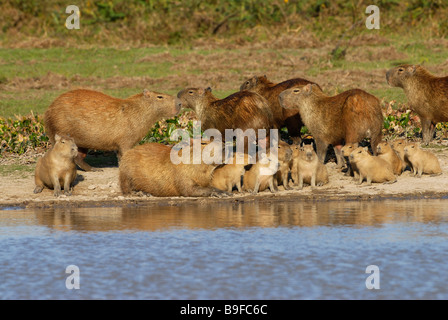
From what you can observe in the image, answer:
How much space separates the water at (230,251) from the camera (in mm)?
5711

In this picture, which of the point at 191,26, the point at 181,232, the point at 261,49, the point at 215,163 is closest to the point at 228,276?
the point at 181,232

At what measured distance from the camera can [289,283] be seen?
584 cm

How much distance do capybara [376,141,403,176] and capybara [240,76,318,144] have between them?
154 centimetres

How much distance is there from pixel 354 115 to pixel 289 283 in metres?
4.09

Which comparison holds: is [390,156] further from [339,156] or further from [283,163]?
[283,163]

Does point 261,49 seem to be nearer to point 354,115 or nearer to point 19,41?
point 19,41

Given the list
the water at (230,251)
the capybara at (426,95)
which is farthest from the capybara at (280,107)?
the water at (230,251)

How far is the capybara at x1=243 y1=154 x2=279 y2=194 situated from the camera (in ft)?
29.7

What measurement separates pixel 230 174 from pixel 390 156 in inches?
77.2

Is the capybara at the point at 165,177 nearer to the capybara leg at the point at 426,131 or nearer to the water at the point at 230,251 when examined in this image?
the water at the point at 230,251

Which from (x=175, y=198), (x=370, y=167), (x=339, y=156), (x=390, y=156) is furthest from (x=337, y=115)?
(x=175, y=198)

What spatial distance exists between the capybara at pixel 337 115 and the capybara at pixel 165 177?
Answer: 172cm

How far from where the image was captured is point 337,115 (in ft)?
32.2
